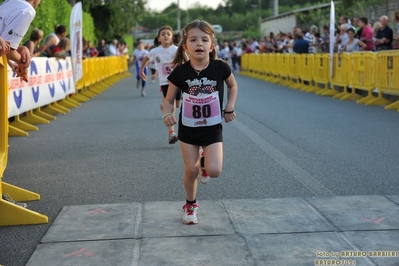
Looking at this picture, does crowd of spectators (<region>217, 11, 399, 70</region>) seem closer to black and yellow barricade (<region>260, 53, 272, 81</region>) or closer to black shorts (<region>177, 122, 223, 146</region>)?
black and yellow barricade (<region>260, 53, 272, 81</region>)

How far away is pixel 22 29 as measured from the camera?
18.6 ft

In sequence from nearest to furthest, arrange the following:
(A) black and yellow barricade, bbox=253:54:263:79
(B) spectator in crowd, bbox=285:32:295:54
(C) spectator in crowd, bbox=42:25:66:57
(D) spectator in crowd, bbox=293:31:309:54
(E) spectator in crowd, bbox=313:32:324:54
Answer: (C) spectator in crowd, bbox=42:25:66:57 → (E) spectator in crowd, bbox=313:32:324:54 → (D) spectator in crowd, bbox=293:31:309:54 → (B) spectator in crowd, bbox=285:32:295:54 → (A) black and yellow barricade, bbox=253:54:263:79

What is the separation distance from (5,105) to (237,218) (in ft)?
6.79

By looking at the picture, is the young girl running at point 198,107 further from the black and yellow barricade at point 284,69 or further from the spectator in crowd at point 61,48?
the black and yellow barricade at point 284,69

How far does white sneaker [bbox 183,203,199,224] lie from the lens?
5719 mm

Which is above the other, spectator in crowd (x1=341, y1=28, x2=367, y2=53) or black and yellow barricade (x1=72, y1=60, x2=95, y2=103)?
spectator in crowd (x1=341, y1=28, x2=367, y2=53)

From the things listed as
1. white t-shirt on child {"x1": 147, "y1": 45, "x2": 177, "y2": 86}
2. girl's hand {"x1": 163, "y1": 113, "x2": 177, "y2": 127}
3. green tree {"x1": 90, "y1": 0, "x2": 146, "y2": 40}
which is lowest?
girl's hand {"x1": 163, "y1": 113, "x2": 177, "y2": 127}

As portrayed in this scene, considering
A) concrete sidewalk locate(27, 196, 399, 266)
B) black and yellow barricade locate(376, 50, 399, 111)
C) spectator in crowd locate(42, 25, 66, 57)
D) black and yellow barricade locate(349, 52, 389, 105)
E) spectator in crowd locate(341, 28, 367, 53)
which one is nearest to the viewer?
concrete sidewalk locate(27, 196, 399, 266)

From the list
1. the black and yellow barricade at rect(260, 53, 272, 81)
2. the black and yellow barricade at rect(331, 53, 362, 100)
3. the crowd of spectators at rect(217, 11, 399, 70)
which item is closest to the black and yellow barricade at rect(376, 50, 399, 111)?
the crowd of spectators at rect(217, 11, 399, 70)

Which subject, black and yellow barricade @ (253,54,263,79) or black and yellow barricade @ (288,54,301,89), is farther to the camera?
black and yellow barricade @ (253,54,263,79)

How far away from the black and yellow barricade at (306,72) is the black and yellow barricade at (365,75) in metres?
4.07

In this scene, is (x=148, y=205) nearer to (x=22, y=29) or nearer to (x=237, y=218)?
(x=237, y=218)

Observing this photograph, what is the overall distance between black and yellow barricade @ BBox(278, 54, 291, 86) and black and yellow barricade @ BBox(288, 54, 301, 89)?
0.26 meters

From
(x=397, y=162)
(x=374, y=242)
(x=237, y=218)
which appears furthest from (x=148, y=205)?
(x=397, y=162)
